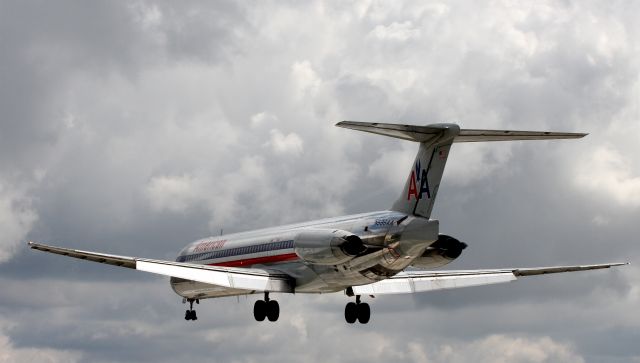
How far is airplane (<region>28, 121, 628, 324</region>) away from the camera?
41.1 metres

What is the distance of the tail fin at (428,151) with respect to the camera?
41.1m

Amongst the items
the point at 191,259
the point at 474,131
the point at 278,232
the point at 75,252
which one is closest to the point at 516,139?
the point at 474,131

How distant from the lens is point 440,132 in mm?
41375

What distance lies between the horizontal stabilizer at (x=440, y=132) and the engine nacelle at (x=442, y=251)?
12.1 ft

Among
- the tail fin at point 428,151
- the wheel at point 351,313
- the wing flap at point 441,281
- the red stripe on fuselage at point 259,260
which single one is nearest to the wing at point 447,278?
the wing flap at point 441,281

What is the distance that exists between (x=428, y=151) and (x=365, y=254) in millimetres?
4331

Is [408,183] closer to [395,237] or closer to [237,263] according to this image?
[395,237]

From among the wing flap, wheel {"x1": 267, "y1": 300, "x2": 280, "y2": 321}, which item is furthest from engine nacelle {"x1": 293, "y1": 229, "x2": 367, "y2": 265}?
the wing flap

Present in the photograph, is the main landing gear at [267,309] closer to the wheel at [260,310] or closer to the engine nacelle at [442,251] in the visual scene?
the wheel at [260,310]

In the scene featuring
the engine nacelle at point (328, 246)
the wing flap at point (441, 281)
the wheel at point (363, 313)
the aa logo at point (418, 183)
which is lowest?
the wheel at point (363, 313)

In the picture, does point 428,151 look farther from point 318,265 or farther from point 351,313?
point 351,313

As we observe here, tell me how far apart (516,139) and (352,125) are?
236 inches

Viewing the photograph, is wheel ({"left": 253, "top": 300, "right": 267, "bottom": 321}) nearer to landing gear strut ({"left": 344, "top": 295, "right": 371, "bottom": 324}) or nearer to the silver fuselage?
the silver fuselage

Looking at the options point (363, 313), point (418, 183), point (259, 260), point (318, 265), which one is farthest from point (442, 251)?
point (259, 260)
